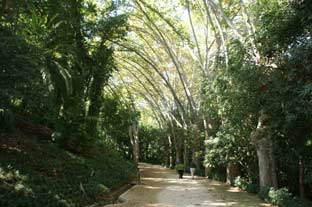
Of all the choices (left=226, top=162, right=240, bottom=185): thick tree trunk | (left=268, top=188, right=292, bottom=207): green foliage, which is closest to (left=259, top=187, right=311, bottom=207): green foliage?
(left=268, top=188, right=292, bottom=207): green foliage

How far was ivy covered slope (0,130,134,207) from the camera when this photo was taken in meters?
7.12

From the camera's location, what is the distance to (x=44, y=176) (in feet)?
28.8

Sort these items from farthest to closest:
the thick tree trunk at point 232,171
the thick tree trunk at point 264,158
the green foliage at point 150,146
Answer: the green foliage at point 150,146 → the thick tree trunk at point 232,171 → the thick tree trunk at point 264,158

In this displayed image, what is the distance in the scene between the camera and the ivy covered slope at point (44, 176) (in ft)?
23.4

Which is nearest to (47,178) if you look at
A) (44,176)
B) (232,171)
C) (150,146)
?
(44,176)

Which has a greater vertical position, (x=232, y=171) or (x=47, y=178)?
(x=232, y=171)

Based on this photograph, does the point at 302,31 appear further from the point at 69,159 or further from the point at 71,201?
the point at 69,159

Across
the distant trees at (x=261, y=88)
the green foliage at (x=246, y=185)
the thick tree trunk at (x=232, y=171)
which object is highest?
the distant trees at (x=261, y=88)

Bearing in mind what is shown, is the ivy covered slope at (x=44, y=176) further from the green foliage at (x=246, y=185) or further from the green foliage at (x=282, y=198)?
the green foliage at (x=246, y=185)

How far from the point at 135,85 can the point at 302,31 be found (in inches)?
992

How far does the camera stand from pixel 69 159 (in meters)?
11.8

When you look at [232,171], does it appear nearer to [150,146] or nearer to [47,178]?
[47,178]

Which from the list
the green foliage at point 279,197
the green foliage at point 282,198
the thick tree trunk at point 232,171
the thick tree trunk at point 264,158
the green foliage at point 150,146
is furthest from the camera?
the green foliage at point 150,146

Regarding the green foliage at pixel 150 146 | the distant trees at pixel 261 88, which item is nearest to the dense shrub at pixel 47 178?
the distant trees at pixel 261 88
